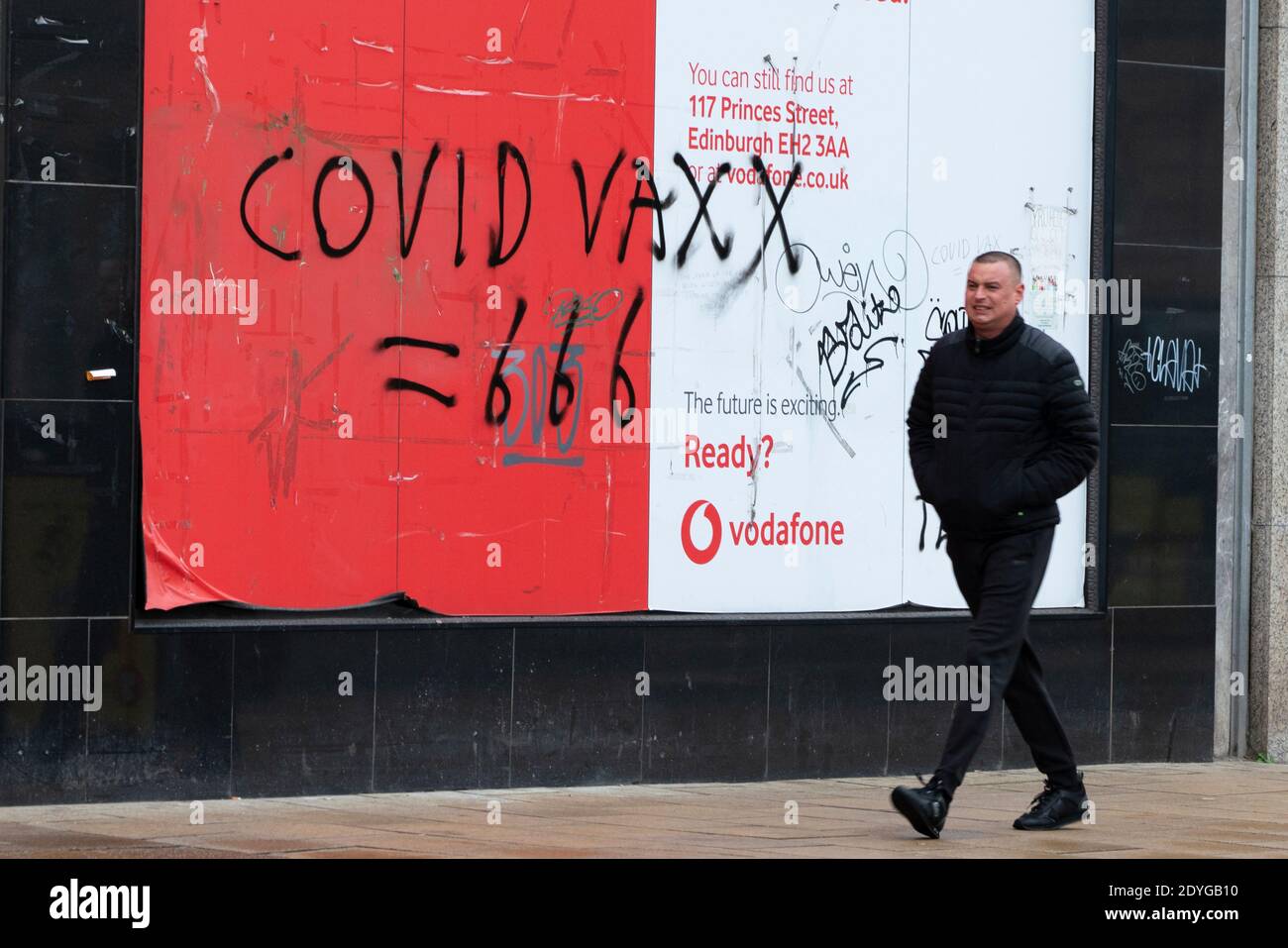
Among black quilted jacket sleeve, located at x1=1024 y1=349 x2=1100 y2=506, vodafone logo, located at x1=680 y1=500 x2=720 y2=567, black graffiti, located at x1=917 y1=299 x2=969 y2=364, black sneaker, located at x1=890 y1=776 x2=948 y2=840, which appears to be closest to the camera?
black sneaker, located at x1=890 y1=776 x2=948 y2=840

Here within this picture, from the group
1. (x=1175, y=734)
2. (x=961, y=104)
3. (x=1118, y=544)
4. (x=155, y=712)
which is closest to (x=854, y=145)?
(x=961, y=104)

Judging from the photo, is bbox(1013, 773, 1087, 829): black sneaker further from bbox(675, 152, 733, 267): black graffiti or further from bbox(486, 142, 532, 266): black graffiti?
bbox(486, 142, 532, 266): black graffiti

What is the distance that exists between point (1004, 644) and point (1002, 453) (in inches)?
27.0

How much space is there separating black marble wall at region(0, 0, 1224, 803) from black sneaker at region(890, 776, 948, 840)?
2108mm

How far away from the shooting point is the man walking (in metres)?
7.79

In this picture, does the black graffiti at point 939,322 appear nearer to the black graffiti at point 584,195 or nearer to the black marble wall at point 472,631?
the black marble wall at point 472,631

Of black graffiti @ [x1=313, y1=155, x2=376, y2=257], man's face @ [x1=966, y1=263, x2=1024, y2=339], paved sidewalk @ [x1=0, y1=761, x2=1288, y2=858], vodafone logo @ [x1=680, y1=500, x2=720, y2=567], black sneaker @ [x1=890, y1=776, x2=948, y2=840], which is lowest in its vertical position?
paved sidewalk @ [x1=0, y1=761, x2=1288, y2=858]

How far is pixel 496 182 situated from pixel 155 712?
2.67m

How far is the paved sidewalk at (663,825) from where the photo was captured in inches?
291

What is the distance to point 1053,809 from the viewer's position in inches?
320

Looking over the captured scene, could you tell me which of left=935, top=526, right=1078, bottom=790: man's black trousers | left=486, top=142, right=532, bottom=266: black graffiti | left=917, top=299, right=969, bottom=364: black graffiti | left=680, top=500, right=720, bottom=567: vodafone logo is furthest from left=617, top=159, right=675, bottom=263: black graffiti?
left=935, top=526, right=1078, bottom=790: man's black trousers

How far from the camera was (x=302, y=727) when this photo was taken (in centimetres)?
881
